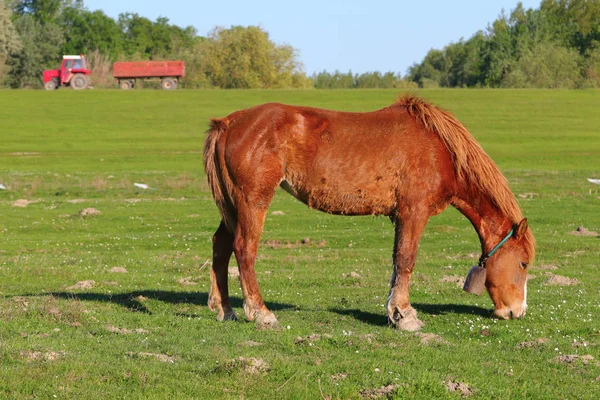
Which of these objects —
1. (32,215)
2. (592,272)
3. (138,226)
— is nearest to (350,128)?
(592,272)

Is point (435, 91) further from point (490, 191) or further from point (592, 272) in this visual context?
point (490, 191)

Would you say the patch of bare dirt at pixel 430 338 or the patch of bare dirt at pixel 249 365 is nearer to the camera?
the patch of bare dirt at pixel 249 365

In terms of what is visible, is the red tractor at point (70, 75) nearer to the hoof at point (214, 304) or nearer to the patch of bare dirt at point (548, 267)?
the patch of bare dirt at point (548, 267)

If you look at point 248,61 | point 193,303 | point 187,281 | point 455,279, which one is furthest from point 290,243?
point 248,61

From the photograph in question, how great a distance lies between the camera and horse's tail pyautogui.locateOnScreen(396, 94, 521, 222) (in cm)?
913

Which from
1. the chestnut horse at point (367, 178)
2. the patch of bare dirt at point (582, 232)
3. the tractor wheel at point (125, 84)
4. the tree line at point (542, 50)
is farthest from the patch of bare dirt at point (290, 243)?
the tree line at point (542, 50)

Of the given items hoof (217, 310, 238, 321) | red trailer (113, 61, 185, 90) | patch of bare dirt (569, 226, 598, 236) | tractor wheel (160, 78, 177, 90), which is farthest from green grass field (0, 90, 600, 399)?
tractor wheel (160, 78, 177, 90)

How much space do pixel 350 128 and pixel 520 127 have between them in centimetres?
4760

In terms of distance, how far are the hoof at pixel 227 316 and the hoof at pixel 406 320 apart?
1.73 m

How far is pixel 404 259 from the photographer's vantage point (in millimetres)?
9047

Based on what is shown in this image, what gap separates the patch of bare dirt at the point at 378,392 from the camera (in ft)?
20.6

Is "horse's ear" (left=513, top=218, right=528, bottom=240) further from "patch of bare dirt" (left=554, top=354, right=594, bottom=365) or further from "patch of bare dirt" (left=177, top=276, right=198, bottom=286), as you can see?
"patch of bare dirt" (left=177, top=276, right=198, bottom=286)

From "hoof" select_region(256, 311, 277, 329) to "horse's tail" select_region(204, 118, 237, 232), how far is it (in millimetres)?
1089

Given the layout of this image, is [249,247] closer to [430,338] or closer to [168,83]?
[430,338]
